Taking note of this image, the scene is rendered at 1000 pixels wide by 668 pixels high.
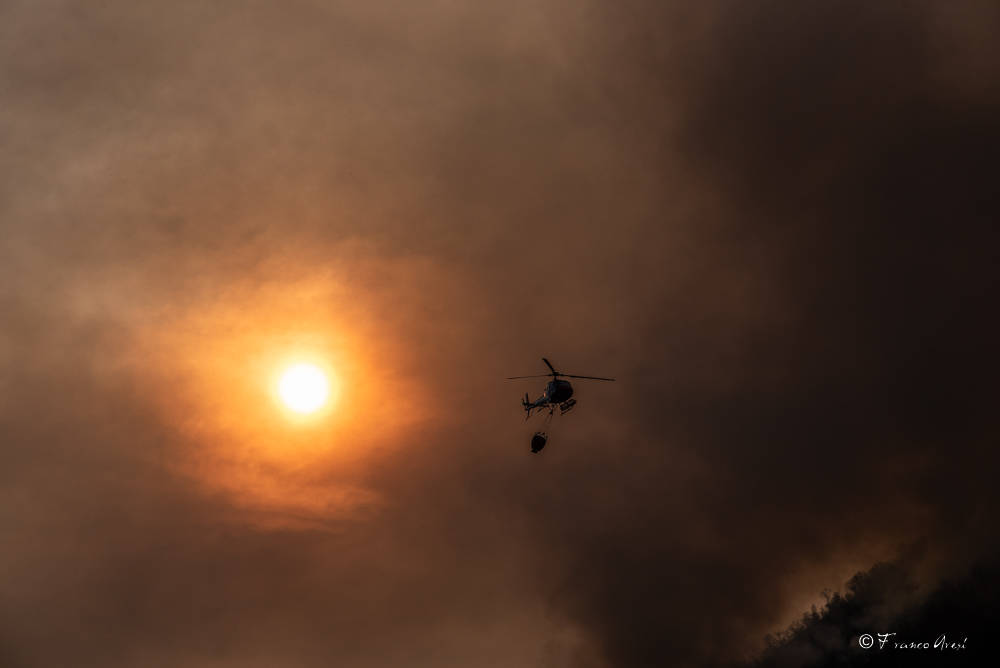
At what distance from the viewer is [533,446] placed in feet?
511

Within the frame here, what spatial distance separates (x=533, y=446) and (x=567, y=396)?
1398 centimetres

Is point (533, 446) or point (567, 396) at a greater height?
Result: point (567, 396)

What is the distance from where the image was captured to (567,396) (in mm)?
162250
